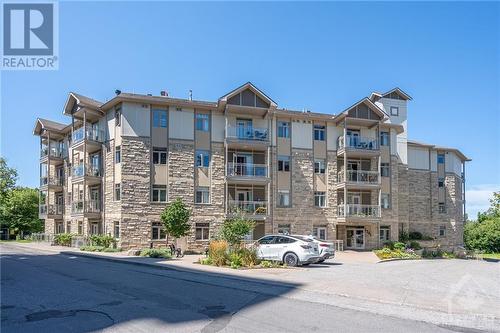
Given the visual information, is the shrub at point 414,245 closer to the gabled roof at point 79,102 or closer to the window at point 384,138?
the window at point 384,138

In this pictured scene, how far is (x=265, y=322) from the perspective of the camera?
8.87 m

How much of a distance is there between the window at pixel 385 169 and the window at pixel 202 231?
16298mm

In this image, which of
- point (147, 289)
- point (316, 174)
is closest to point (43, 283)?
point (147, 289)

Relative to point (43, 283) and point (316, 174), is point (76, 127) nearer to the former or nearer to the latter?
point (316, 174)

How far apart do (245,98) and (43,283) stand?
77.6 ft

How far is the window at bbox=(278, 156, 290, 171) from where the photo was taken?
36.3m

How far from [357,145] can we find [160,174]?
A: 16.5 meters

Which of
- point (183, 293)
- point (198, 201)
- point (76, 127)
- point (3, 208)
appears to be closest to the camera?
point (183, 293)

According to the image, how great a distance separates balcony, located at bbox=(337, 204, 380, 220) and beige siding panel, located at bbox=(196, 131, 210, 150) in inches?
481

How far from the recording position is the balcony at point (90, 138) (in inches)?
1356

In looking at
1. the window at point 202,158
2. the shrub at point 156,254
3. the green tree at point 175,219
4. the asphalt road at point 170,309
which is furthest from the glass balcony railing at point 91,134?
the asphalt road at point 170,309

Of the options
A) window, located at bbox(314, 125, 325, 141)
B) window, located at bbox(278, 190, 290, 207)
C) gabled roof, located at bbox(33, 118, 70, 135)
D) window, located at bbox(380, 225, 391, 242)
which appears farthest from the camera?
gabled roof, located at bbox(33, 118, 70, 135)

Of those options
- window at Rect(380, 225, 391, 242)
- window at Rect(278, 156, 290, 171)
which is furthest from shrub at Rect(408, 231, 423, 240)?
window at Rect(278, 156, 290, 171)

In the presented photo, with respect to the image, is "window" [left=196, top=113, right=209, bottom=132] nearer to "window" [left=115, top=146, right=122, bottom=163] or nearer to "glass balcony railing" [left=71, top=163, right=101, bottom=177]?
"window" [left=115, top=146, right=122, bottom=163]
